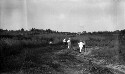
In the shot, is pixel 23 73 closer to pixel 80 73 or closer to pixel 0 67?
pixel 0 67

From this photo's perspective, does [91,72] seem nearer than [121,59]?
Yes

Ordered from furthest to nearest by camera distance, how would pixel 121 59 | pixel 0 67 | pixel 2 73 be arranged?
pixel 121 59
pixel 0 67
pixel 2 73

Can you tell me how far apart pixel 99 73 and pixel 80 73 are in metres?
1.16

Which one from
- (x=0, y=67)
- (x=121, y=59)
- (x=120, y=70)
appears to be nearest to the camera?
(x=0, y=67)

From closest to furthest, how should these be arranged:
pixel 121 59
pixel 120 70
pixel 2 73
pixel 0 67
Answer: pixel 2 73, pixel 0 67, pixel 120 70, pixel 121 59

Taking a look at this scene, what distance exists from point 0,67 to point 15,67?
2.90ft

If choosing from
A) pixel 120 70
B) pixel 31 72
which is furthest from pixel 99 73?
pixel 31 72

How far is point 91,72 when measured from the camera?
40.3ft

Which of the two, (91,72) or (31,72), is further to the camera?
(91,72)

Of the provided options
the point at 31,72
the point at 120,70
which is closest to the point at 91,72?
the point at 120,70

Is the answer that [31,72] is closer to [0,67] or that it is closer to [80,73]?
[0,67]

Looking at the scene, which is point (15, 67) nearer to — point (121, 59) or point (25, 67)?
point (25, 67)

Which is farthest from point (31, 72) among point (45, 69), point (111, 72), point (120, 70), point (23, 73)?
point (120, 70)

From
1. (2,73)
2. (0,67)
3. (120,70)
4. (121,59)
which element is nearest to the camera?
(2,73)
